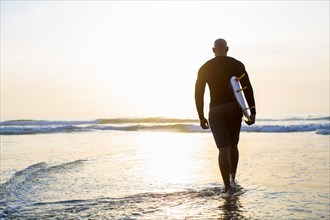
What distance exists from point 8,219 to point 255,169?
15.7ft

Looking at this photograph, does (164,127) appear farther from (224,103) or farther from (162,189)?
(224,103)

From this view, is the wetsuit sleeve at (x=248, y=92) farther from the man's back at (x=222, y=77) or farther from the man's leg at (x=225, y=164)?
the man's leg at (x=225, y=164)

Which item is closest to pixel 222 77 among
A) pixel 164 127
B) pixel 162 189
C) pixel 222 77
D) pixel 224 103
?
pixel 222 77

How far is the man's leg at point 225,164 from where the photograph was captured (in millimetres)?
5562

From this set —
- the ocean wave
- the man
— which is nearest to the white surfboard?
the man

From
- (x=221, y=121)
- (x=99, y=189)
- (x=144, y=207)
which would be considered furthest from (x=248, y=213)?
(x=99, y=189)

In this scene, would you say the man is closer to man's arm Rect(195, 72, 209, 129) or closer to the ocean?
man's arm Rect(195, 72, 209, 129)

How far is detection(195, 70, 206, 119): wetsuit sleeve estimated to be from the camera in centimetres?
588

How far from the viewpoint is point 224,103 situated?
224 inches

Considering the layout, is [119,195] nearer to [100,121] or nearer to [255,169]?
[255,169]

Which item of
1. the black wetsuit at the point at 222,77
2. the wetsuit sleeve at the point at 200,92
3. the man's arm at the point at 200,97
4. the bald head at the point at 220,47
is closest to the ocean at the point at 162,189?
the man's arm at the point at 200,97

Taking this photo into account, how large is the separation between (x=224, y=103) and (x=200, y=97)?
397 mm

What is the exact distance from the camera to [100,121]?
43.6 meters

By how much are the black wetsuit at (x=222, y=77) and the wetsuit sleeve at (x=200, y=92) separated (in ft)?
0.15
